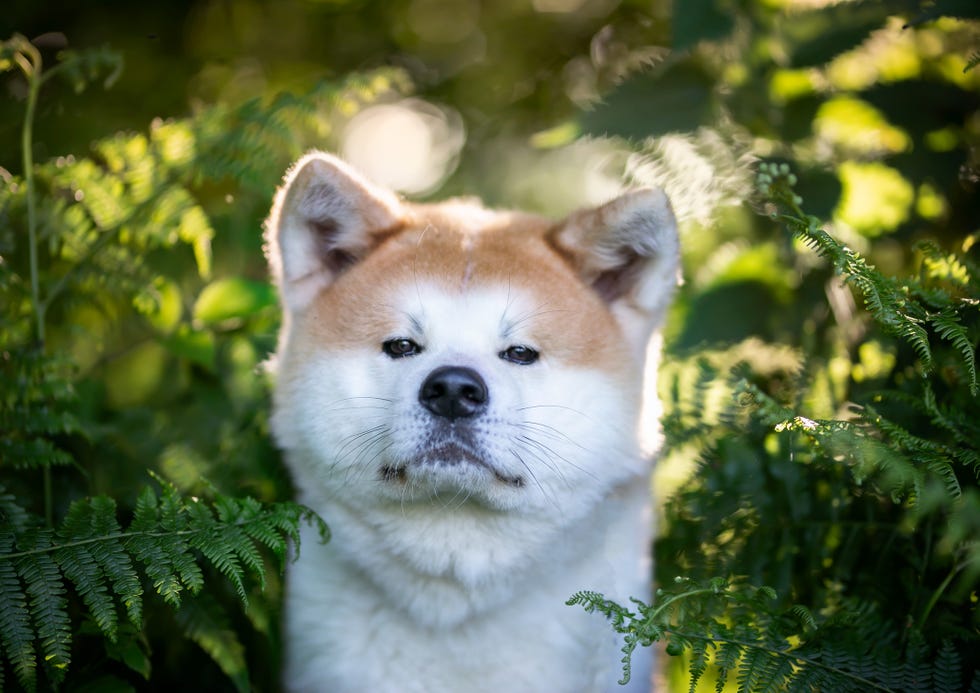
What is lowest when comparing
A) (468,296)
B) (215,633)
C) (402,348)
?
(215,633)

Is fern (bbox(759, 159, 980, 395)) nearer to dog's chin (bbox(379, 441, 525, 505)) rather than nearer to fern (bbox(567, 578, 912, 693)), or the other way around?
fern (bbox(567, 578, 912, 693))

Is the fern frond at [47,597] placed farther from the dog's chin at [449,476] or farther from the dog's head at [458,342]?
the dog's chin at [449,476]

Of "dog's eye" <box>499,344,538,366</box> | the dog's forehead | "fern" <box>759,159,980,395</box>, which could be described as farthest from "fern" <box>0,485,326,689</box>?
"fern" <box>759,159,980,395</box>

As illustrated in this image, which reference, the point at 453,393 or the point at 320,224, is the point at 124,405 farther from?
the point at 453,393

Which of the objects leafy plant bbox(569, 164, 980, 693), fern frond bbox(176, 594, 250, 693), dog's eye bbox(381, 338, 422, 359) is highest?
dog's eye bbox(381, 338, 422, 359)

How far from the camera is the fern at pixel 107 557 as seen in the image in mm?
2375

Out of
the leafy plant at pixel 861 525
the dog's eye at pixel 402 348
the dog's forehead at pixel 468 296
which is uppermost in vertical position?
the dog's forehead at pixel 468 296

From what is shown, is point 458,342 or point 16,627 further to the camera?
point 458,342

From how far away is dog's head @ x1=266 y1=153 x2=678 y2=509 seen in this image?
2723 millimetres

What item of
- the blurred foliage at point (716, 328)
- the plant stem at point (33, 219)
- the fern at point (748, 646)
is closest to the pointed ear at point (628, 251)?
the blurred foliage at point (716, 328)

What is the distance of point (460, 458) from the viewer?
8.82 feet

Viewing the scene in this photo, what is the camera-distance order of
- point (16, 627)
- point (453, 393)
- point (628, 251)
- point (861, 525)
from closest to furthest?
point (16, 627) → point (453, 393) → point (861, 525) → point (628, 251)

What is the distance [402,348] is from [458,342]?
0.65ft

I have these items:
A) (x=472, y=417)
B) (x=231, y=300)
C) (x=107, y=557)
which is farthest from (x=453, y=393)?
(x=231, y=300)
